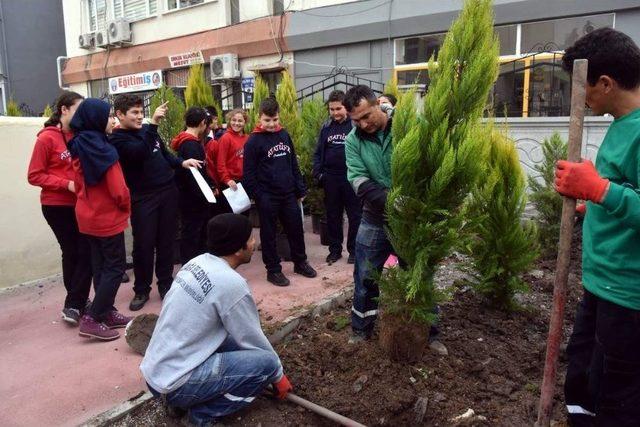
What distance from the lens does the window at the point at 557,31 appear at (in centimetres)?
904

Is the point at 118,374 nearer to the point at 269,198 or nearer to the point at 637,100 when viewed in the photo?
the point at 269,198

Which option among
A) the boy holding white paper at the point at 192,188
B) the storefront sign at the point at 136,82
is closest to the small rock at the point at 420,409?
the boy holding white paper at the point at 192,188

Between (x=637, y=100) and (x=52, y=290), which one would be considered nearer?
(x=637, y=100)

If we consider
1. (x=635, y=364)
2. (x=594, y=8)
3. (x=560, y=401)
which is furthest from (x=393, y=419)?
(x=594, y=8)

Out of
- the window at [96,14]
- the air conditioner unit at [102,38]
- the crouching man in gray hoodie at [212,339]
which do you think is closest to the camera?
the crouching man in gray hoodie at [212,339]

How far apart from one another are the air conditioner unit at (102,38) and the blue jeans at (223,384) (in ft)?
58.2

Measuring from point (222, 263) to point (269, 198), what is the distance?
245cm

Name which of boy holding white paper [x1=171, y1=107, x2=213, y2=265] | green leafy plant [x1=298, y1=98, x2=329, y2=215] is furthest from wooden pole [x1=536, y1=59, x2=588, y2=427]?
green leafy plant [x1=298, y1=98, x2=329, y2=215]

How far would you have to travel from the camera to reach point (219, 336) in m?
2.88

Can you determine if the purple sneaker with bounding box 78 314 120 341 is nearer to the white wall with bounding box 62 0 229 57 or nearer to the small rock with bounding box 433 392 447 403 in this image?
the small rock with bounding box 433 392 447 403

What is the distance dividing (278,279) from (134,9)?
51.4 ft

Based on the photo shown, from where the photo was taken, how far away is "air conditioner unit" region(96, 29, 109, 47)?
17750 mm

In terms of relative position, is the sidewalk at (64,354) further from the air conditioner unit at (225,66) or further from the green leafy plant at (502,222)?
the air conditioner unit at (225,66)

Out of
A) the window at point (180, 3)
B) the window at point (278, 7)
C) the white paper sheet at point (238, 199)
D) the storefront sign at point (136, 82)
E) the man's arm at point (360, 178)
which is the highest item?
the window at point (180, 3)
